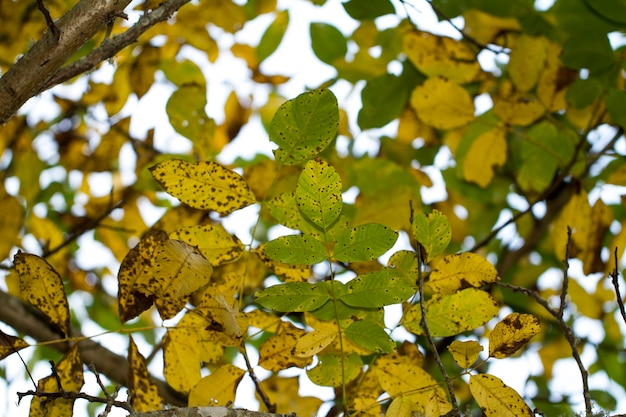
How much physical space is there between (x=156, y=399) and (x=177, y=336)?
0.10m

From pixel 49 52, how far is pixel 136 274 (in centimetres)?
32

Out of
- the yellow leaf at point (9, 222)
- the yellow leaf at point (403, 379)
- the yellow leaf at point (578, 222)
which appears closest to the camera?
the yellow leaf at point (403, 379)

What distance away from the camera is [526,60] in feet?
5.24

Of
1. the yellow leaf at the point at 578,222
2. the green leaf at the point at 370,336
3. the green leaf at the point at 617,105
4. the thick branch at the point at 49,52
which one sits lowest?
the yellow leaf at the point at 578,222

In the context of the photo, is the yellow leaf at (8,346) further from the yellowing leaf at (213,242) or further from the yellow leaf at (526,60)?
the yellow leaf at (526,60)

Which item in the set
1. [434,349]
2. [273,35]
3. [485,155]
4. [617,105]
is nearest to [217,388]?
[434,349]

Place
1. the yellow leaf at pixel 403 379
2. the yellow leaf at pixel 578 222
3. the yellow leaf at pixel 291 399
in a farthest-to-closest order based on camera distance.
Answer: the yellow leaf at pixel 578 222 → the yellow leaf at pixel 291 399 → the yellow leaf at pixel 403 379

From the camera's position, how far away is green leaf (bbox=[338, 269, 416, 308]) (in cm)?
90

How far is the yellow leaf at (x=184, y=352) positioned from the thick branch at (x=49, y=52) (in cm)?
40

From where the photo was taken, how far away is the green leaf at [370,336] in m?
0.91

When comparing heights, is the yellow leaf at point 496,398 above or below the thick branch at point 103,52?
below

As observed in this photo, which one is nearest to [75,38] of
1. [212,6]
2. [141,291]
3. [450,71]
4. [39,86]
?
[39,86]

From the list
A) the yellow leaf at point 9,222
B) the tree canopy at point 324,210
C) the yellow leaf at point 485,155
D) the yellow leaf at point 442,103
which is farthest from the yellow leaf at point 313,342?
the yellow leaf at point 9,222

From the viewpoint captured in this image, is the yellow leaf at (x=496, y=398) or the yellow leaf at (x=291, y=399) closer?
the yellow leaf at (x=496, y=398)
